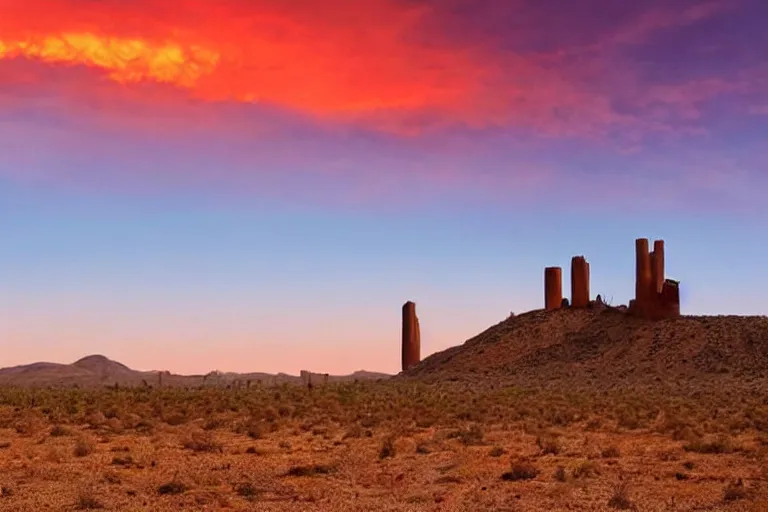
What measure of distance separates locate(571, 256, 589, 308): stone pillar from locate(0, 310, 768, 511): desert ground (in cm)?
3120

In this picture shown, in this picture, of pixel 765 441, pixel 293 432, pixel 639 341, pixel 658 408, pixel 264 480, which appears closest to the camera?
pixel 264 480

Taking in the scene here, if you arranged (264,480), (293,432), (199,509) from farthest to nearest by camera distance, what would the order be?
(293,432)
(264,480)
(199,509)

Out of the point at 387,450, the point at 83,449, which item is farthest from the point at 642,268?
the point at 83,449

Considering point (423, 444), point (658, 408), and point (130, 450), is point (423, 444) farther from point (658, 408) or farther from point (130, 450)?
point (658, 408)

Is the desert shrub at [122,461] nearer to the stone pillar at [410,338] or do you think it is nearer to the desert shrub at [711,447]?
the desert shrub at [711,447]

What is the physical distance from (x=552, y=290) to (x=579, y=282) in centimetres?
297

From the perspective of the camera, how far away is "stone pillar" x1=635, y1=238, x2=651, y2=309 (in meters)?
76.4

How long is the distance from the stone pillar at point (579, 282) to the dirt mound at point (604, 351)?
97 cm

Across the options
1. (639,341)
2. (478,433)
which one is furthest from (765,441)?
(639,341)

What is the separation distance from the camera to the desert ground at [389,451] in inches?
630

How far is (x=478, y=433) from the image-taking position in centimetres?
2525

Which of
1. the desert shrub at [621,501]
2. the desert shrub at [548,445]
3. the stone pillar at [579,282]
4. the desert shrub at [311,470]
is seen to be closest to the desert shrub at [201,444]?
the desert shrub at [311,470]

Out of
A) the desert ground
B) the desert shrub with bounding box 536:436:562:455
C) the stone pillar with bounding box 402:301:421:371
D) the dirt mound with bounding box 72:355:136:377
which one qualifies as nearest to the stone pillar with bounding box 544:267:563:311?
the stone pillar with bounding box 402:301:421:371

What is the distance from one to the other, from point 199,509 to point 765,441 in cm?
1622
